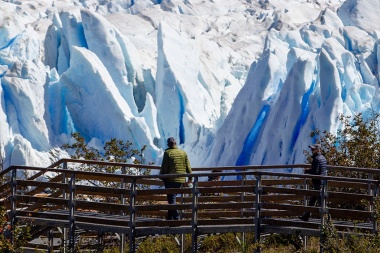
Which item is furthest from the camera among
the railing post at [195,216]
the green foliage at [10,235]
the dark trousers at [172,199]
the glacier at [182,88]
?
the glacier at [182,88]

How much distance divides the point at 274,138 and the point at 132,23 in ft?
61.6

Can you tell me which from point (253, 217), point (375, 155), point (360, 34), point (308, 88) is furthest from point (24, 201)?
point (360, 34)

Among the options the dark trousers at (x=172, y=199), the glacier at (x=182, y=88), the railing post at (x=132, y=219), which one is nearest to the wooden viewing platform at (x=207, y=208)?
the railing post at (x=132, y=219)

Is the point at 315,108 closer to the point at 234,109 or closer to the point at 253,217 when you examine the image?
the point at 234,109

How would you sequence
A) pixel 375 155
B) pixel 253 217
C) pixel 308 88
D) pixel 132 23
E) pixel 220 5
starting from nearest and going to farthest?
pixel 253 217, pixel 375 155, pixel 308 88, pixel 132 23, pixel 220 5

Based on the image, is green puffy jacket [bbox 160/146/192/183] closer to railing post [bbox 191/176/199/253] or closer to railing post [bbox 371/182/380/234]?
railing post [bbox 191/176/199/253]

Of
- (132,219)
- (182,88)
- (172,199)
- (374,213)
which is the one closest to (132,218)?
(132,219)

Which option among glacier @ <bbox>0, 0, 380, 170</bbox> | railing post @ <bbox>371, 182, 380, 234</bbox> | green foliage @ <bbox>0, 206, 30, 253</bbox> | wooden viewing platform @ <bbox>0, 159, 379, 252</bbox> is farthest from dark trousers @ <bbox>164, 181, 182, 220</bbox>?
glacier @ <bbox>0, 0, 380, 170</bbox>

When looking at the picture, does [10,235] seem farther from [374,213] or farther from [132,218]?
[374,213]

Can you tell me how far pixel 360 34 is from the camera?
32375 mm

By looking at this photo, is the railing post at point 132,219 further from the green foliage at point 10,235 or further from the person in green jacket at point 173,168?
the green foliage at point 10,235

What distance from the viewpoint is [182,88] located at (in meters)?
30.2

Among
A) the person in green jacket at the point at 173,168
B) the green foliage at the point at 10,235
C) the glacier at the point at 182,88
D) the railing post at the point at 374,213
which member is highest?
the glacier at the point at 182,88

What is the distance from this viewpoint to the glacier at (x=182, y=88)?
24484mm
